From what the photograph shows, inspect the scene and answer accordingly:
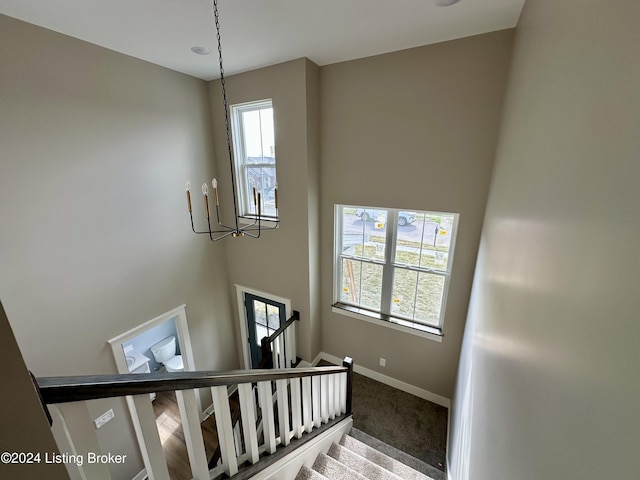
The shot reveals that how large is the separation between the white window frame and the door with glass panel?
1.38m

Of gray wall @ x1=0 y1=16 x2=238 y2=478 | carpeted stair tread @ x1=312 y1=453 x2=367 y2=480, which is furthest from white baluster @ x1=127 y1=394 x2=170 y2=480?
gray wall @ x1=0 y1=16 x2=238 y2=478

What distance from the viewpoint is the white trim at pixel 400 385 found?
328 cm

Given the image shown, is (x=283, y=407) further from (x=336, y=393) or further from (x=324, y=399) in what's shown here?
(x=336, y=393)

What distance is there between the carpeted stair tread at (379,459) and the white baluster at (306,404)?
67 centimetres

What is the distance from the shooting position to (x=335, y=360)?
13.1 feet

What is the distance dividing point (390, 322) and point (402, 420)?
1173mm

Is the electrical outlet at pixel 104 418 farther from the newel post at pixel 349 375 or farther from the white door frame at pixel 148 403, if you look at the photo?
the newel post at pixel 349 375

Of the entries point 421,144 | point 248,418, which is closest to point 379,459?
point 248,418

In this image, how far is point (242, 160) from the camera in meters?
3.69

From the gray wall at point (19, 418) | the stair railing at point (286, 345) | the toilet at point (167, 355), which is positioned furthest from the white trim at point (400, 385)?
the gray wall at point (19, 418)

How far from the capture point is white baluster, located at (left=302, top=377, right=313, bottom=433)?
1.95 m

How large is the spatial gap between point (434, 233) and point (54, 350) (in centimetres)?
404

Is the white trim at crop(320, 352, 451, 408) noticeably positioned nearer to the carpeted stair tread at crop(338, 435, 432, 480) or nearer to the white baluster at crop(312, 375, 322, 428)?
the carpeted stair tread at crop(338, 435, 432, 480)

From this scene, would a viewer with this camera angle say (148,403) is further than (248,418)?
No
